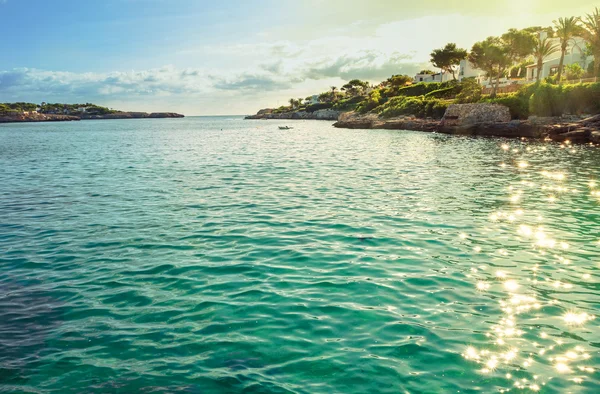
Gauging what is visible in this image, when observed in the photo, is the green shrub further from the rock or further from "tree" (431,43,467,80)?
the rock

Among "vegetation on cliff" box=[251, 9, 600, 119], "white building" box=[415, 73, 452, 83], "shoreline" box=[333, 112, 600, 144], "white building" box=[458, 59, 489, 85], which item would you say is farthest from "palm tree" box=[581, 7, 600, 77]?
"white building" box=[415, 73, 452, 83]

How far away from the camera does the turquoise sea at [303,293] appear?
6.92 metres

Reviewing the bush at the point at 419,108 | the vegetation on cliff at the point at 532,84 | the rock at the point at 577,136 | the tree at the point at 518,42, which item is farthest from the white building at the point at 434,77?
the rock at the point at 577,136

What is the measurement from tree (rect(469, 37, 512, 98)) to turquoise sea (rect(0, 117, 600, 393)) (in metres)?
80.1

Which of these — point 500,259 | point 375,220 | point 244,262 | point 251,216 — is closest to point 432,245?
point 500,259

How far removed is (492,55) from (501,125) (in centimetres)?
3619

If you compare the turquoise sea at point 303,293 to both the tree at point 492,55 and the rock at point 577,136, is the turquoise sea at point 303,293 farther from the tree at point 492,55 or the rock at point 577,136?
the tree at point 492,55

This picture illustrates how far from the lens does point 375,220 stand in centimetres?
1673

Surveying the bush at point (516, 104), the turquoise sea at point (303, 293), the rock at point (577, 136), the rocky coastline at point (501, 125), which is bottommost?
the turquoise sea at point (303, 293)

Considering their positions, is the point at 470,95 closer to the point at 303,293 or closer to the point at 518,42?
the point at 518,42

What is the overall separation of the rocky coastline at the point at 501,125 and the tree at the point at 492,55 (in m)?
13.5

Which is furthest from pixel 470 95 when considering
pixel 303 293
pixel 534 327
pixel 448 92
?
pixel 303 293

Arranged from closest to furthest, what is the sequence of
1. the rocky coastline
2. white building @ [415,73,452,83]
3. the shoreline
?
the shoreline < the rocky coastline < white building @ [415,73,452,83]

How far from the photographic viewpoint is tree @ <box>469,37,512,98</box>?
91812 mm
